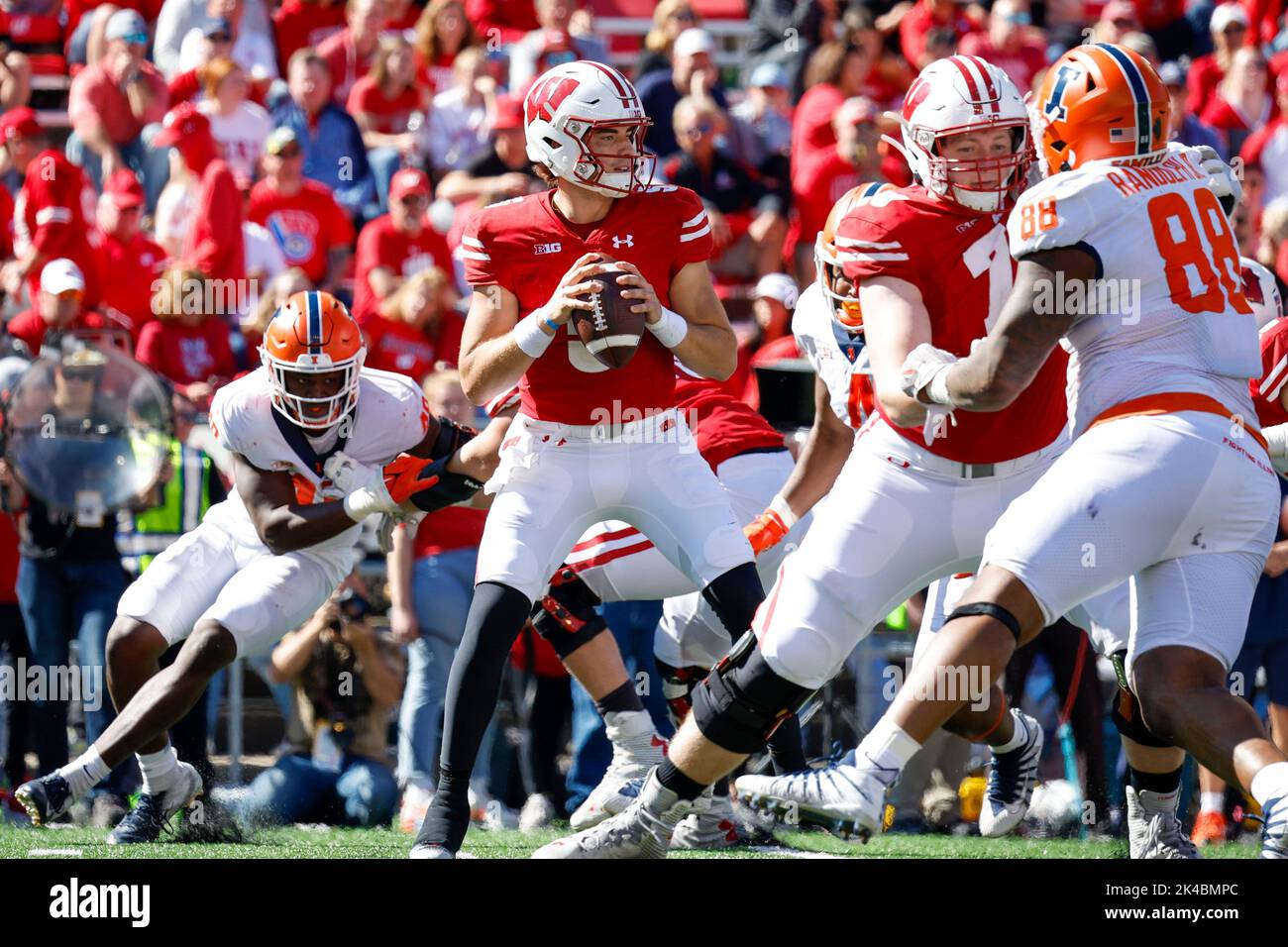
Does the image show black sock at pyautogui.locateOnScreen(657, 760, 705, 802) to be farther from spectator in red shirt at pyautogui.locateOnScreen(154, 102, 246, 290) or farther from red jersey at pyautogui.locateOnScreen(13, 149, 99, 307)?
spectator in red shirt at pyautogui.locateOnScreen(154, 102, 246, 290)

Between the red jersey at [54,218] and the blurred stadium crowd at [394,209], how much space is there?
0.02m

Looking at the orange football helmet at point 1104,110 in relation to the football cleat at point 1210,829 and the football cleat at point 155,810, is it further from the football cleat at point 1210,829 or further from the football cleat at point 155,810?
the football cleat at point 155,810

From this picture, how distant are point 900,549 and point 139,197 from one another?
5819 millimetres

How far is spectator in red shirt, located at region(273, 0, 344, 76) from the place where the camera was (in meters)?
11.2

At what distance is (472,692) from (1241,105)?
7.38 metres

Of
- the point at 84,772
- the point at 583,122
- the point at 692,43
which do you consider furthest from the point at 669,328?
the point at 692,43

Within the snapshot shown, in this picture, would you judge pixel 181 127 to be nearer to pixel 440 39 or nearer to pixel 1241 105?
pixel 440 39

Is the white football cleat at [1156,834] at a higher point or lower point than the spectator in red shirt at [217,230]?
lower

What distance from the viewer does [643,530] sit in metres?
5.29

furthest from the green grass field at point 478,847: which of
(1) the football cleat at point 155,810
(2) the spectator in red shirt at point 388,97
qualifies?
(2) the spectator in red shirt at point 388,97

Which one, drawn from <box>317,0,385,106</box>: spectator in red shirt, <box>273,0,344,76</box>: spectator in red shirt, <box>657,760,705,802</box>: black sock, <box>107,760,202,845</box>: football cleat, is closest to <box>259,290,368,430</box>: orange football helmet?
<box>107,760,202,845</box>: football cleat

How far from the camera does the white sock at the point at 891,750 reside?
4074 mm

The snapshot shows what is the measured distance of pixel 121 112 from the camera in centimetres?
1009
